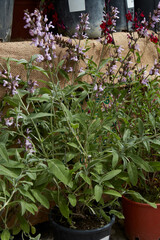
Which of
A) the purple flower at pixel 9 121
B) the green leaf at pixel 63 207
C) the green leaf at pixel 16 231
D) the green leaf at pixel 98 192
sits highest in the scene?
the purple flower at pixel 9 121

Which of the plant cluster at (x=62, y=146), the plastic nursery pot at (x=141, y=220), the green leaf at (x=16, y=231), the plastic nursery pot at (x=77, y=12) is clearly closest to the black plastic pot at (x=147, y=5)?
the plastic nursery pot at (x=77, y=12)

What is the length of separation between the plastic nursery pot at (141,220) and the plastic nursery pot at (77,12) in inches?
38.4

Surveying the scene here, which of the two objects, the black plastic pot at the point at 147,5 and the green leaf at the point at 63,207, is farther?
the black plastic pot at the point at 147,5

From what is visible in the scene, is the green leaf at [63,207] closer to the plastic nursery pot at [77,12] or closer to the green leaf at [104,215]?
the green leaf at [104,215]

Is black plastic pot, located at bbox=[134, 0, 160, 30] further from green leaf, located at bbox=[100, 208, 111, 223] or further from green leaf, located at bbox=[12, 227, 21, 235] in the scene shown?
green leaf, located at bbox=[12, 227, 21, 235]

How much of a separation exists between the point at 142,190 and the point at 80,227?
48 cm

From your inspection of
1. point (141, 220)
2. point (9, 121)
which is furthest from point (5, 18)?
point (141, 220)

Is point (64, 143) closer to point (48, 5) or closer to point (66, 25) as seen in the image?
point (66, 25)

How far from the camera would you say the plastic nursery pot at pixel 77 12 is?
1.61 metres

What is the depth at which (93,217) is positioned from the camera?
50.1 inches

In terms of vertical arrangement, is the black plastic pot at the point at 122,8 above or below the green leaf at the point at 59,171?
above

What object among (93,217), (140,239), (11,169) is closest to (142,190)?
(140,239)

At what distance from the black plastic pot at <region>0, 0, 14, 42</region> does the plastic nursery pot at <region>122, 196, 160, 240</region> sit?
100 cm

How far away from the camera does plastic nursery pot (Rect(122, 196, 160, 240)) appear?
1383 millimetres
